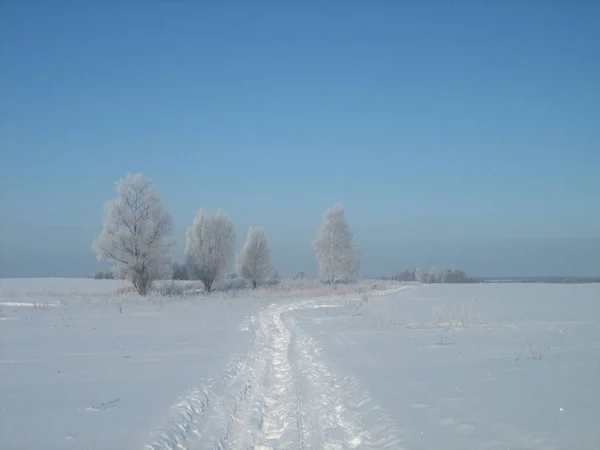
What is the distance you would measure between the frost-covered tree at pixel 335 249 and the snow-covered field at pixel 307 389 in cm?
4881

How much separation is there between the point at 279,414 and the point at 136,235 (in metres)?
39.6

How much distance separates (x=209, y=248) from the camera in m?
56.4

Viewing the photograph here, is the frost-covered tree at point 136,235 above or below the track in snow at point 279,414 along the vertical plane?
Result: above

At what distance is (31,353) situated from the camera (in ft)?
43.2

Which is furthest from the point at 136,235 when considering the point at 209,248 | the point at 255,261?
the point at 255,261

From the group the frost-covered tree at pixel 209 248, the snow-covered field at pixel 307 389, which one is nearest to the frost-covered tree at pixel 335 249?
the frost-covered tree at pixel 209 248

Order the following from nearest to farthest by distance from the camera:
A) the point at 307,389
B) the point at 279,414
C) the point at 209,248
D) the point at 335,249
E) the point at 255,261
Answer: the point at 279,414 → the point at 307,389 → the point at 209,248 → the point at 255,261 → the point at 335,249

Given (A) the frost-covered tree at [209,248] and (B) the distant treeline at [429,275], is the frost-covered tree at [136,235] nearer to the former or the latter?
(A) the frost-covered tree at [209,248]

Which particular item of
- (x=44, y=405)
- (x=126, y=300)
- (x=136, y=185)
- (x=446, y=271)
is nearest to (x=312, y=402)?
(x=44, y=405)

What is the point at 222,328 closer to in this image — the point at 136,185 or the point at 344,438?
the point at 344,438

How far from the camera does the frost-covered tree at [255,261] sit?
6494 centimetres

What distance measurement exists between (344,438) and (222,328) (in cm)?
1464

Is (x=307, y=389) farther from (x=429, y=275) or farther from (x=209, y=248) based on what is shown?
(x=429, y=275)

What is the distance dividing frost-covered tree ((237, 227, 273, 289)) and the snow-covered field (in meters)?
47.1
